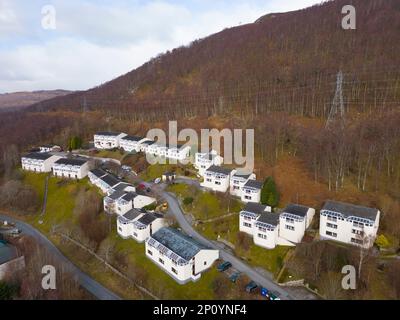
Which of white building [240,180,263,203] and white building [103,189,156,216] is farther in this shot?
white building [103,189,156,216]

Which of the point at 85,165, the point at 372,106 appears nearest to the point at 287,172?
the point at 372,106

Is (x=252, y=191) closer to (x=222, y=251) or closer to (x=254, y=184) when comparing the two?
(x=254, y=184)

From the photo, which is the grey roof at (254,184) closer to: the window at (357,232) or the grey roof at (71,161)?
the window at (357,232)

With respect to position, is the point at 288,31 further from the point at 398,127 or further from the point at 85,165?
the point at 85,165

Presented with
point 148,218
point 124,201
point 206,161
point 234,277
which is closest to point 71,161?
point 124,201

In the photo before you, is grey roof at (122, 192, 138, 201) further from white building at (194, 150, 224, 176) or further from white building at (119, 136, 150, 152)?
white building at (119, 136, 150, 152)

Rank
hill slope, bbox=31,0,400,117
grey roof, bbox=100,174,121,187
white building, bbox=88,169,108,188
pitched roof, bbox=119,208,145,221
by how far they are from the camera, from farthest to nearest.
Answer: hill slope, bbox=31,0,400,117
white building, bbox=88,169,108,188
grey roof, bbox=100,174,121,187
pitched roof, bbox=119,208,145,221

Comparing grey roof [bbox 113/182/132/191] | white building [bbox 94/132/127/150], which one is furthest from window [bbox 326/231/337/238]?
white building [bbox 94/132/127/150]
